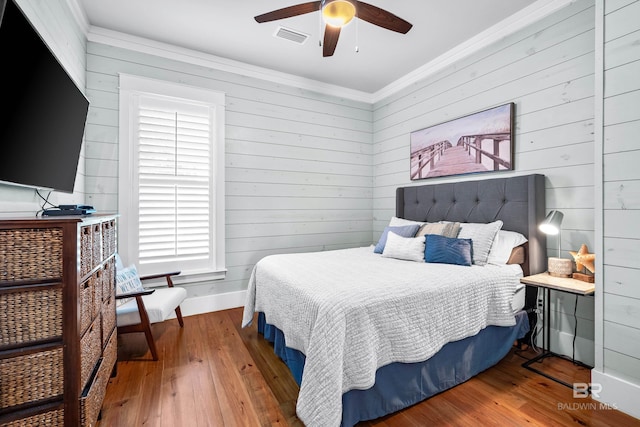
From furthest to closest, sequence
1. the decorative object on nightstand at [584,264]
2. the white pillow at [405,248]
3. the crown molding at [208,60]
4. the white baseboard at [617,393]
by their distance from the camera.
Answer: the crown molding at [208,60], the white pillow at [405,248], the decorative object on nightstand at [584,264], the white baseboard at [617,393]

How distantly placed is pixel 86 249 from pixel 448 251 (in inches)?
94.3

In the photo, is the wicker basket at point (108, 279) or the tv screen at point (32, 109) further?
the wicker basket at point (108, 279)

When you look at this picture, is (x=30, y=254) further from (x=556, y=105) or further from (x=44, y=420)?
(x=556, y=105)

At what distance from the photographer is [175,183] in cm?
314

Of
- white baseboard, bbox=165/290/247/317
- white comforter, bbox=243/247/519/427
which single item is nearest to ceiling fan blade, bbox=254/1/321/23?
white comforter, bbox=243/247/519/427

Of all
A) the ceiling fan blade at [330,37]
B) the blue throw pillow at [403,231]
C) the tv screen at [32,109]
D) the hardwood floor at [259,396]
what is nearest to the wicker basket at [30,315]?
the tv screen at [32,109]

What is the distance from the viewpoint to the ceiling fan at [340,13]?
6.07 feet

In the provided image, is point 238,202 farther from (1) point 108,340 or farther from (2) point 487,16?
(2) point 487,16

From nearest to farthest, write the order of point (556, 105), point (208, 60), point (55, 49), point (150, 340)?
point (55, 49)
point (150, 340)
point (556, 105)
point (208, 60)

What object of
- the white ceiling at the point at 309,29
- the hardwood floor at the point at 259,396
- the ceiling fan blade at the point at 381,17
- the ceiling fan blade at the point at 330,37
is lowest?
the hardwood floor at the point at 259,396

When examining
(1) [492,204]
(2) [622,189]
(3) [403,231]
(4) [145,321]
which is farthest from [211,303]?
(2) [622,189]

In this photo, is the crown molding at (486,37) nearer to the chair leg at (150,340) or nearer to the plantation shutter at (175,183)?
the plantation shutter at (175,183)

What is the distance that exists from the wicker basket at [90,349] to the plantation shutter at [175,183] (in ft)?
4.87

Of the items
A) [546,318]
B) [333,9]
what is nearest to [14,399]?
[333,9]
